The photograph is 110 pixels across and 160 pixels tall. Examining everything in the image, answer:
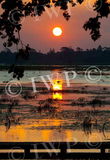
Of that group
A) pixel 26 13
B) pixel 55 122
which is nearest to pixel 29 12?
pixel 26 13

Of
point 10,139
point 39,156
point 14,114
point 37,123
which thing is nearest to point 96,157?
point 39,156

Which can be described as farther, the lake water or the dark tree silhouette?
the lake water

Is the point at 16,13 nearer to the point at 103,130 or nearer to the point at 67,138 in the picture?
the point at 67,138

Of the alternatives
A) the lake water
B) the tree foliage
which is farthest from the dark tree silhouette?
the lake water

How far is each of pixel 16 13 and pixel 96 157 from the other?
4759 mm

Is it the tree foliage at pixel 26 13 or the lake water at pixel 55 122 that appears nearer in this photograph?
the tree foliage at pixel 26 13

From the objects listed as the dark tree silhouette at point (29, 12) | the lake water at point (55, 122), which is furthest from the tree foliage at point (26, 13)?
the lake water at point (55, 122)

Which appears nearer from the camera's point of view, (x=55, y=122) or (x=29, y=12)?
(x=29, y=12)

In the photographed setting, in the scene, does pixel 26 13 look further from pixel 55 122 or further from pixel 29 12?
pixel 55 122

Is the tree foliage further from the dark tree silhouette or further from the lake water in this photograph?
the lake water

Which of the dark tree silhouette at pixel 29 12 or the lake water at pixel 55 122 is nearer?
the dark tree silhouette at pixel 29 12

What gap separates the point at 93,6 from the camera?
449 inches

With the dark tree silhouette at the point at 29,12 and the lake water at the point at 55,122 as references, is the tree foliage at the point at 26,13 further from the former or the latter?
the lake water at the point at 55,122

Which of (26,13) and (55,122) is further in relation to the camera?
(55,122)
